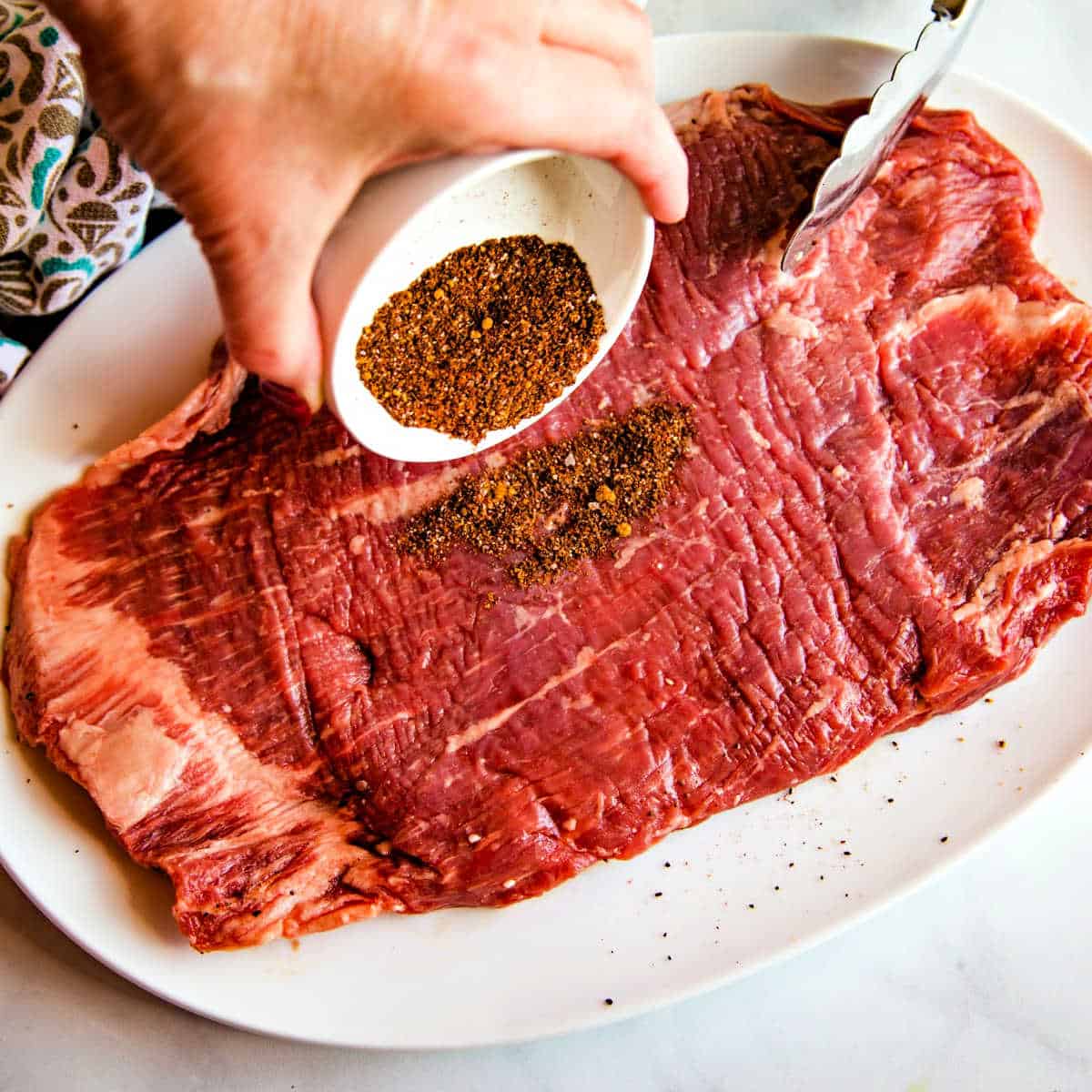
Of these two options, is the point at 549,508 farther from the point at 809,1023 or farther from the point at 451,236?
the point at 809,1023

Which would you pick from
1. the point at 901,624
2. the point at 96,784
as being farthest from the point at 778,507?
the point at 96,784

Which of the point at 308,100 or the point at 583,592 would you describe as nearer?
the point at 308,100

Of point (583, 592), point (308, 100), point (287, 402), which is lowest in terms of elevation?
point (583, 592)

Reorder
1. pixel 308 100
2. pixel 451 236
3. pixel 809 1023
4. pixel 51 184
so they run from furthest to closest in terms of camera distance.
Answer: pixel 809 1023
pixel 51 184
pixel 451 236
pixel 308 100

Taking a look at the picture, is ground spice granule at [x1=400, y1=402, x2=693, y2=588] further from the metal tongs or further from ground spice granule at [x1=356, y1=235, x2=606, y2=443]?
the metal tongs

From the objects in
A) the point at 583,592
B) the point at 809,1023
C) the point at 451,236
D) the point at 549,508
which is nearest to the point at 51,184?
the point at 451,236

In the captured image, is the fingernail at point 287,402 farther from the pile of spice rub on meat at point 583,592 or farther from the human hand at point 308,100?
the human hand at point 308,100

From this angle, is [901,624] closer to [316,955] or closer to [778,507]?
[778,507]

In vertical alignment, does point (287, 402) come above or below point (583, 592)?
above
